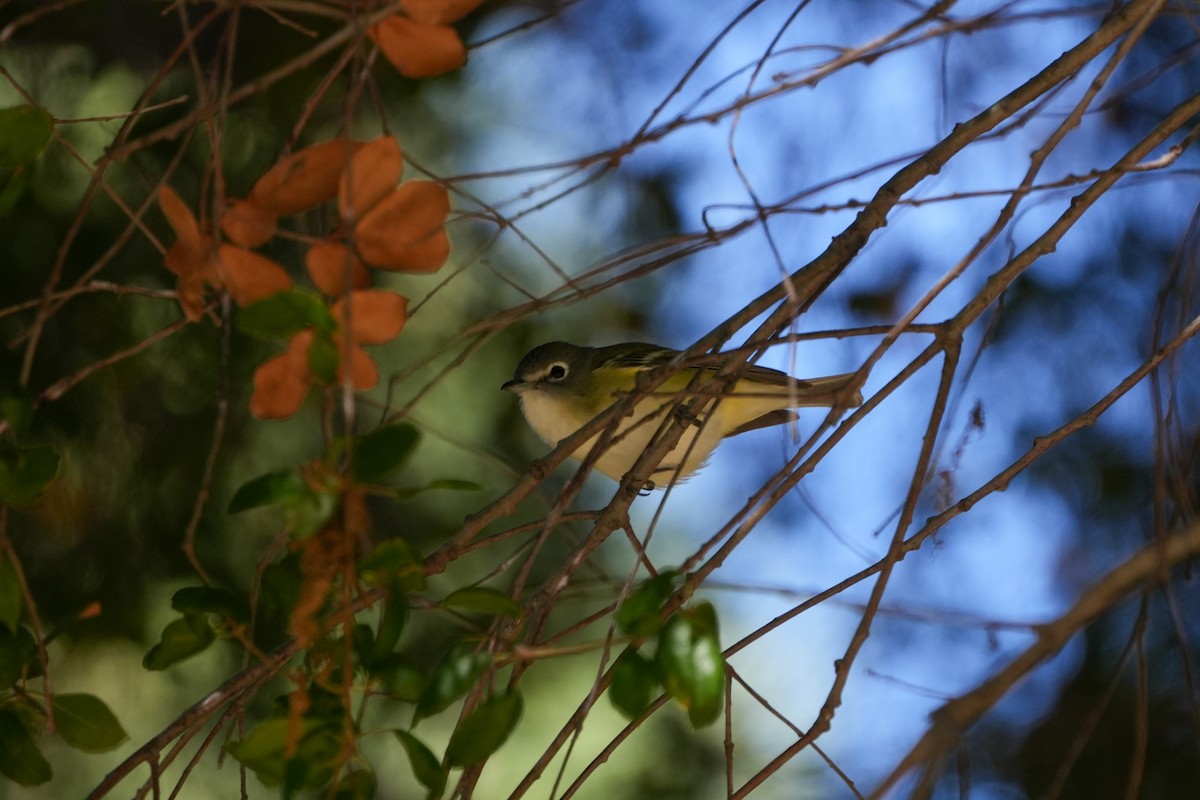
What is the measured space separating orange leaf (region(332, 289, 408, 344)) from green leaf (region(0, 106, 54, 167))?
477 millimetres

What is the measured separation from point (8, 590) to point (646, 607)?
2.94 feet

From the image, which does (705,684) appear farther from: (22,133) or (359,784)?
(22,133)

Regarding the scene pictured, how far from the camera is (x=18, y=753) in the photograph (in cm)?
169

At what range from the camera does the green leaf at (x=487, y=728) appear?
4.45 ft

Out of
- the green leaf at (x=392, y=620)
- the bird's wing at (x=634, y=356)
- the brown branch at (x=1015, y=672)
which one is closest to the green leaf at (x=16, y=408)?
the green leaf at (x=392, y=620)

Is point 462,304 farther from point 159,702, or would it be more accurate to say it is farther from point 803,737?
point 803,737

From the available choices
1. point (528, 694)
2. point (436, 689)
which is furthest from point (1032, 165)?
point (528, 694)

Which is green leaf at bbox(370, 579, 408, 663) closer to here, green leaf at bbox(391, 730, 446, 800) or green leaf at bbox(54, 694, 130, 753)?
green leaf at bbox(391, 730, 446, 800)

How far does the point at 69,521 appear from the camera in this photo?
328cm

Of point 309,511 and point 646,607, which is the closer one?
point 309,511

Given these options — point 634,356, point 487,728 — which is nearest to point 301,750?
point 487,728

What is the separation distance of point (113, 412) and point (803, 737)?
7.97 ft

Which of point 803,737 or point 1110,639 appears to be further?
point 1110,639

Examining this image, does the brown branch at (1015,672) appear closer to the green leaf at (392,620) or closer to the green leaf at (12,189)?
the green leaf at (392,620)
